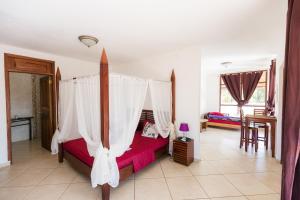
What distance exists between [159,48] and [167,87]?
944 mm

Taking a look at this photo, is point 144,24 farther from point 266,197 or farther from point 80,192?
point 266,197

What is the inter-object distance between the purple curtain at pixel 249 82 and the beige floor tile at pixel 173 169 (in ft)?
15.8

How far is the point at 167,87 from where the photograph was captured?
3416 mm

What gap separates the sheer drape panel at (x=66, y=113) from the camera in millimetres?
2783

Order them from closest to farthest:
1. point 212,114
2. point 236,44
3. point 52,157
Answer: point 236,44 → point 52,157 → point 212,114

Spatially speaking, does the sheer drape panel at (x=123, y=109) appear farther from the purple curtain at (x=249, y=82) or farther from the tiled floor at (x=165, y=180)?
the purple curtain at (x=249, y=82)

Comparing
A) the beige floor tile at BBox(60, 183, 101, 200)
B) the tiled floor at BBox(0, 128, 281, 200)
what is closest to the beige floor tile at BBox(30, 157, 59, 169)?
the tiled floor at BBox(0, 128, 281, 200)

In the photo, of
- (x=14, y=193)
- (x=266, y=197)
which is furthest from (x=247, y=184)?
(x=14, y=193)

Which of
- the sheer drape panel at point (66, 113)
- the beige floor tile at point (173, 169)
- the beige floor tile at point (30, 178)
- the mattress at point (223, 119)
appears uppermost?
the sheer drape panel at point (66, 113)

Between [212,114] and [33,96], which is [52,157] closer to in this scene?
[33,96]

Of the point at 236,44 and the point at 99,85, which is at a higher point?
the point at 236,44

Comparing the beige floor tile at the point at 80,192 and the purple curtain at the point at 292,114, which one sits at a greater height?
the purple curtain at the point at 292,114

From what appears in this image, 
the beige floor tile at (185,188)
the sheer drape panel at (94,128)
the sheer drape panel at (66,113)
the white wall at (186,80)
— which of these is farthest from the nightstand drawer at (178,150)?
the sheer drape panel at (66,113)

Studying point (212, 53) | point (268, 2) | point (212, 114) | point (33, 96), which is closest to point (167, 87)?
point (212, 53)
